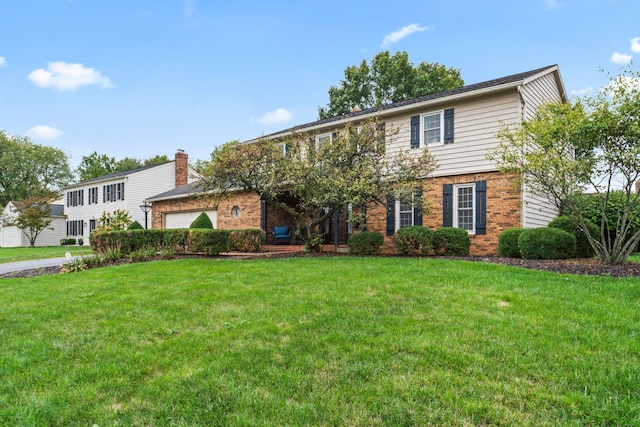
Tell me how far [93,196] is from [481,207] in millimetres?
29695

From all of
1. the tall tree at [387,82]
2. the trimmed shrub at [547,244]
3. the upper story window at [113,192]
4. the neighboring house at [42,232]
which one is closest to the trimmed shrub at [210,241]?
the trimmed shrub at [547,244]

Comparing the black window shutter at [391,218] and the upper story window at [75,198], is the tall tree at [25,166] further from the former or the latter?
the black window shutter at [391,218]

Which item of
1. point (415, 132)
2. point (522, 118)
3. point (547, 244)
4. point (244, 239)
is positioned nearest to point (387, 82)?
point (415, 132)

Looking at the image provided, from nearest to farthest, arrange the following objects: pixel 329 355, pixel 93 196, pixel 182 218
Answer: pixel 329 355, pixel 182 218, pixel 93 196

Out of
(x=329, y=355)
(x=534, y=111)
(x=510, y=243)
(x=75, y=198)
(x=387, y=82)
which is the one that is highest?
(x=387, y=82)

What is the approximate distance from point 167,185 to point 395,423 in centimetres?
2906

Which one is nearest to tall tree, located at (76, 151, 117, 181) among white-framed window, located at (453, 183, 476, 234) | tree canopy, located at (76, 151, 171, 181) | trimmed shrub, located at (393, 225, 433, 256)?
tree canopy, located at (76, 151, 171, 181)

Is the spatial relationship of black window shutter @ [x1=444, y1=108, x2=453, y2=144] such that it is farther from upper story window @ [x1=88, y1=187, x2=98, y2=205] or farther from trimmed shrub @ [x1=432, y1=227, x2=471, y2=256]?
upper story window @ [x1=88, y1=187, x2=98, y2=205]

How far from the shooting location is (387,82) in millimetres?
29250

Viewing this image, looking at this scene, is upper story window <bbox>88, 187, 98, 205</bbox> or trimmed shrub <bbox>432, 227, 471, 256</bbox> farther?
upper story window <bbox>88, 187, 98, 205</bbox>

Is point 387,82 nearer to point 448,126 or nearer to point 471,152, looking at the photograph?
point 448,126

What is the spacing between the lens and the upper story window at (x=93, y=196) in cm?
2928

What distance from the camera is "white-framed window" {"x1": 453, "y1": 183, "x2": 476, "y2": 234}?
11.4m

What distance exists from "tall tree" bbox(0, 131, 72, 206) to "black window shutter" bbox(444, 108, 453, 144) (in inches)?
1770
